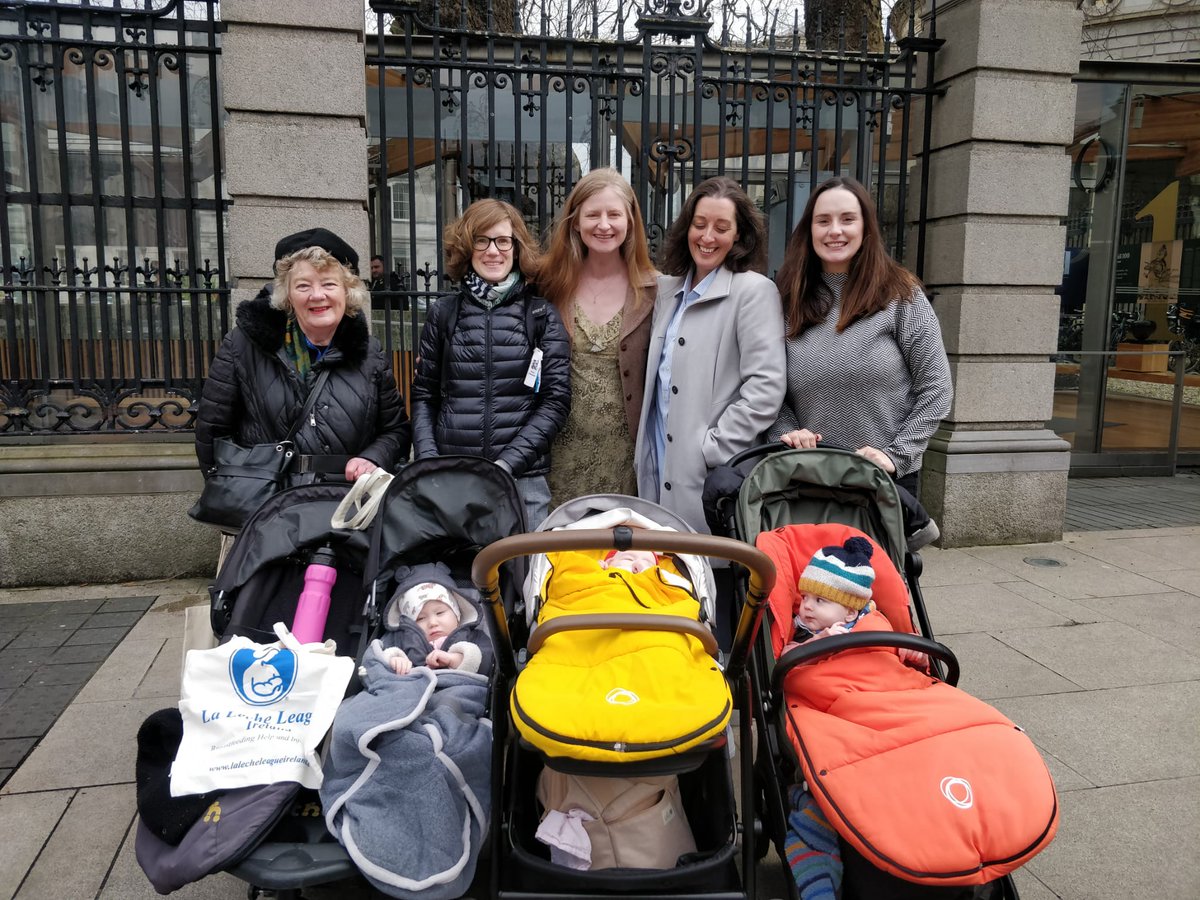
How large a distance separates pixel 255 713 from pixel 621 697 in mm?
997

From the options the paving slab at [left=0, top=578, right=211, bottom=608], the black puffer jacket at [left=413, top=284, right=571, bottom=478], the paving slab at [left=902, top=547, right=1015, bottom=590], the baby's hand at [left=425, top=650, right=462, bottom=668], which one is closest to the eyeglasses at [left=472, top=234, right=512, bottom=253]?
the black puffer jacket at [left=413, top=284, right=571, bottom=478]

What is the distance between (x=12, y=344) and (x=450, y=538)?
169 inches

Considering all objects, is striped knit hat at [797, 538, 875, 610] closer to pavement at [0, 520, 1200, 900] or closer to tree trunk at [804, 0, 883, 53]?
pavement at [0, 520, 1200, 900]

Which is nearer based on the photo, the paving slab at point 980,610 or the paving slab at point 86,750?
the paving slab at point 86,750

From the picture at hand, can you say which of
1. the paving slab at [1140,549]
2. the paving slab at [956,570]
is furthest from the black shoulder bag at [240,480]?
the paving slab at [1140,549]

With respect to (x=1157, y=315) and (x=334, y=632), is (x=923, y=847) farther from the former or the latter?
(x=1157, y=315)

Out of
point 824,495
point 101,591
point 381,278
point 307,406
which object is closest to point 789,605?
point 824,495

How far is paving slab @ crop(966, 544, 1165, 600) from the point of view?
5.70 m

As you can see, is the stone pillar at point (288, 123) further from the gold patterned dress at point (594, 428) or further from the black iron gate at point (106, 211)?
the gold patterned dress at point (594, 428)

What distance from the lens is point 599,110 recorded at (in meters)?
6.21

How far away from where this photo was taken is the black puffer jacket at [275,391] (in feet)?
11.1

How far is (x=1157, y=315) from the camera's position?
31.4 ft

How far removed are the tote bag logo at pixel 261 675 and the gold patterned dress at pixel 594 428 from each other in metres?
1.77

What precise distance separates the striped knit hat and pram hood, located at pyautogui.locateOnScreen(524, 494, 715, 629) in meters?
0.31
